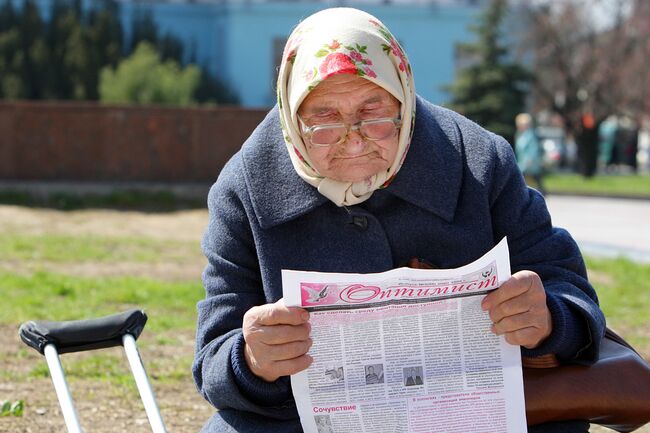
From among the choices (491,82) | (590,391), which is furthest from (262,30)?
(590,391)

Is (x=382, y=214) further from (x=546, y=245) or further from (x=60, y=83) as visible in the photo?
(x=60, y=83)

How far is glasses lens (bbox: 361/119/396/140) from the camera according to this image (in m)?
2.50

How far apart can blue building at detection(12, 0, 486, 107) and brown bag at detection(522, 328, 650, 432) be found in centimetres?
2801

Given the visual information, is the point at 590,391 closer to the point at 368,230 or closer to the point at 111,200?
the point at 368,230

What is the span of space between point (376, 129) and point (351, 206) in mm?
242

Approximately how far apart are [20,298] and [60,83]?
64.1 feet

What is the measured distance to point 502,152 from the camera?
8.91 ft

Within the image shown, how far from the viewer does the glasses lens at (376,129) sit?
250cm

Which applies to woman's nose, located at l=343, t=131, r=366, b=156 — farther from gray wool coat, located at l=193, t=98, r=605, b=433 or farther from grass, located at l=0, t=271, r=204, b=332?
grass, located at l=0, t=271, r=204, b=332

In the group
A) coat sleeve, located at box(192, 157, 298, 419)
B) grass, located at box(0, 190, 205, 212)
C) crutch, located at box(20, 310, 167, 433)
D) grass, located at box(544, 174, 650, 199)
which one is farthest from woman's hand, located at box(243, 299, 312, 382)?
grass, located at box(544, 174, 650, 199)

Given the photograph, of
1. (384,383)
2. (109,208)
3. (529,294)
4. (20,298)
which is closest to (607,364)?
(529,294)

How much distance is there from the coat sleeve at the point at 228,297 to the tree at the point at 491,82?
81.1 feet

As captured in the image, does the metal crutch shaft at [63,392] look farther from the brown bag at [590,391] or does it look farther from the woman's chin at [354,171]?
the brown bag at [590,391]

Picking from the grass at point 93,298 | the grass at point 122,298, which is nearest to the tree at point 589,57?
the grass at point 122,298
